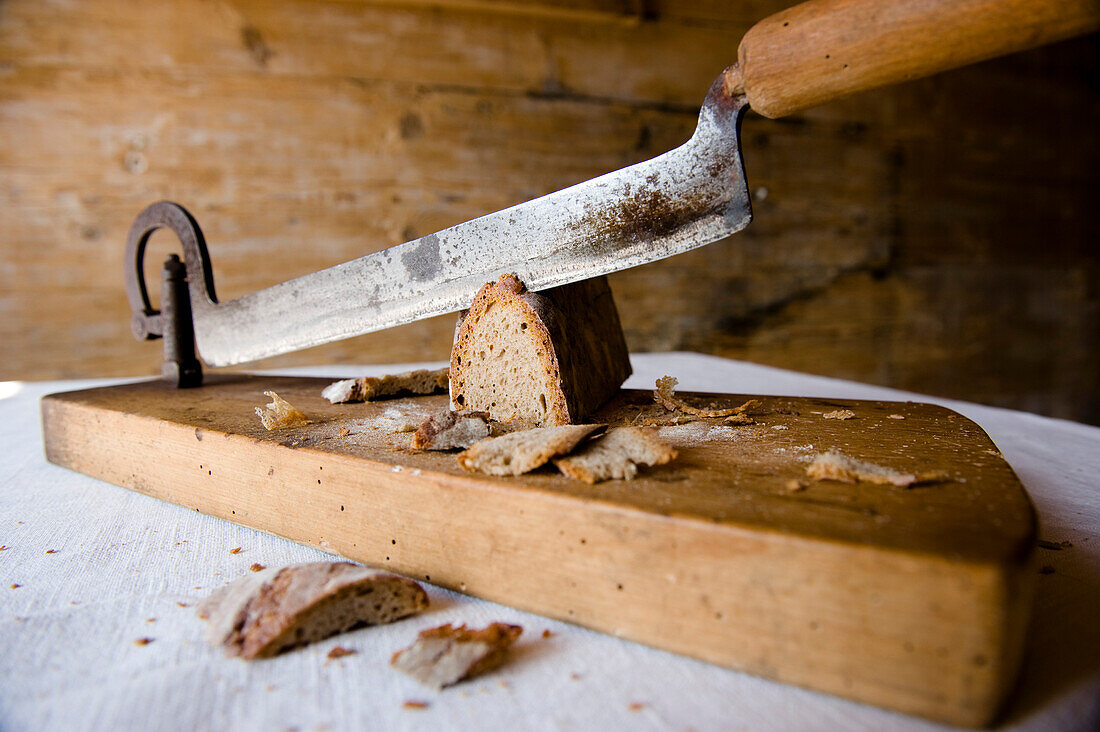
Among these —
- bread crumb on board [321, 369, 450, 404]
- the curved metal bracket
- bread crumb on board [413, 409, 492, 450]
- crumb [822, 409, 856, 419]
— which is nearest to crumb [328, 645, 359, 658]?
bread crumb on board [413, 409, 492, 450]

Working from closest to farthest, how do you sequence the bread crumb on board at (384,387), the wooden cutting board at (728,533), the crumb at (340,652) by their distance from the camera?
the wooden cutting board at (728,533), the crumb at (340,652), the bread crumb on board at (384,387)

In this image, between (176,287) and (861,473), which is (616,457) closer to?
(861,473)

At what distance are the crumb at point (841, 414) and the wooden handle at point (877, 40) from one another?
1.73ft

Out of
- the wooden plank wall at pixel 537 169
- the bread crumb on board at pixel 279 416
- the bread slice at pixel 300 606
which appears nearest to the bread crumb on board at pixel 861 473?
the bread slice at pixel 300 606

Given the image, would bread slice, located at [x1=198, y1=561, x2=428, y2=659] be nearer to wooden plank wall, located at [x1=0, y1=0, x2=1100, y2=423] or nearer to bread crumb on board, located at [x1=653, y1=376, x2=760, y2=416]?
bread crumb on board, located at [x1=653, y1=376, x2=760, y2=416]

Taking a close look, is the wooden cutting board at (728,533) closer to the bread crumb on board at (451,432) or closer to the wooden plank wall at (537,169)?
the bread crumb on board at (451,432)

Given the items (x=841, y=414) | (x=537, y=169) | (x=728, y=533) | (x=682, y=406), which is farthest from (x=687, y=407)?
(x=537, y=169)

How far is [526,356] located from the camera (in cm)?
114

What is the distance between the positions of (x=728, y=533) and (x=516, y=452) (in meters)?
0.31

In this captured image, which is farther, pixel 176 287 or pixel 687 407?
pixel 176 287

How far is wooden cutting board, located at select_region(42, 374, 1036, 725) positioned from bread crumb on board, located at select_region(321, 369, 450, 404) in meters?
0.19

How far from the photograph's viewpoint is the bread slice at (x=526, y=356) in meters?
1.11

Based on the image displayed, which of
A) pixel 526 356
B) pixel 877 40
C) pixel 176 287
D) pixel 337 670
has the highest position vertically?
pixel 877 40

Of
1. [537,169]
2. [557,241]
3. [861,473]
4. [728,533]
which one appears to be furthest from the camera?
[537,169]
